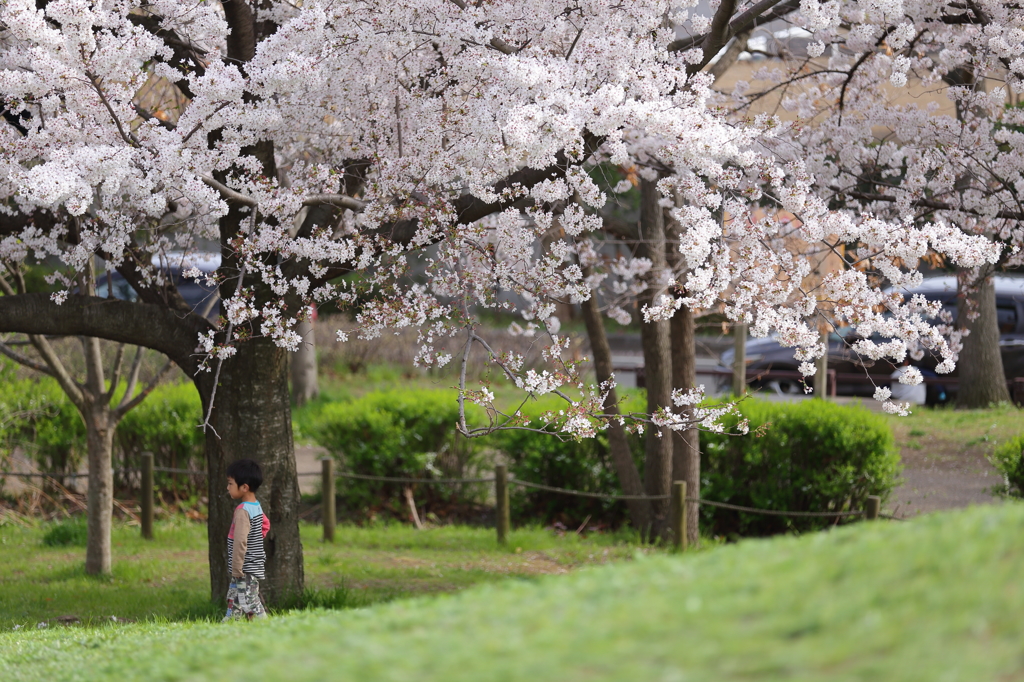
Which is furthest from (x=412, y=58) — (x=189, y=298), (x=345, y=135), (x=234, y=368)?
(x=189, y=298)

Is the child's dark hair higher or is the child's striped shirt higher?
the child's dark hair

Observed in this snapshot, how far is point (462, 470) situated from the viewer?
10305 mm

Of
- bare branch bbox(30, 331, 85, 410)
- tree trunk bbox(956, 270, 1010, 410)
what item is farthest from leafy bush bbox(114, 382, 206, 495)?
tree trunk bbox(956, 270, 1010, 410)

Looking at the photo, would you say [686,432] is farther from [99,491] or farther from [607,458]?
[99,491]

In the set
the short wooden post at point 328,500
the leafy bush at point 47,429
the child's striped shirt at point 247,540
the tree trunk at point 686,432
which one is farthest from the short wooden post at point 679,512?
the leafy bush at point 47,429

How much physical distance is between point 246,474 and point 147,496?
4.09m

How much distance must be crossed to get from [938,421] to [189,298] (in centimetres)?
1273

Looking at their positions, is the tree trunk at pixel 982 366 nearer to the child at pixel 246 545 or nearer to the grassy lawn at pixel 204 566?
the grassy lawn at pixel 204 566

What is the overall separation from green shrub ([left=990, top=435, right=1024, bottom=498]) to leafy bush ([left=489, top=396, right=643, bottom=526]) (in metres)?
3.50

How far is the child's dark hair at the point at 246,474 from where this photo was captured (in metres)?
5.81

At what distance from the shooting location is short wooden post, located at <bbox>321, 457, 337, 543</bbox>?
9.34 meters

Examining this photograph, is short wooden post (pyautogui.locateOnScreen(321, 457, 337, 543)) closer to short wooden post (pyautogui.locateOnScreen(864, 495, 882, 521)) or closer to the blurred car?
the blurred car

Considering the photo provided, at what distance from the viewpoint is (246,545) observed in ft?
18.8

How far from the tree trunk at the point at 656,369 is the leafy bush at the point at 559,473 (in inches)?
22.9
